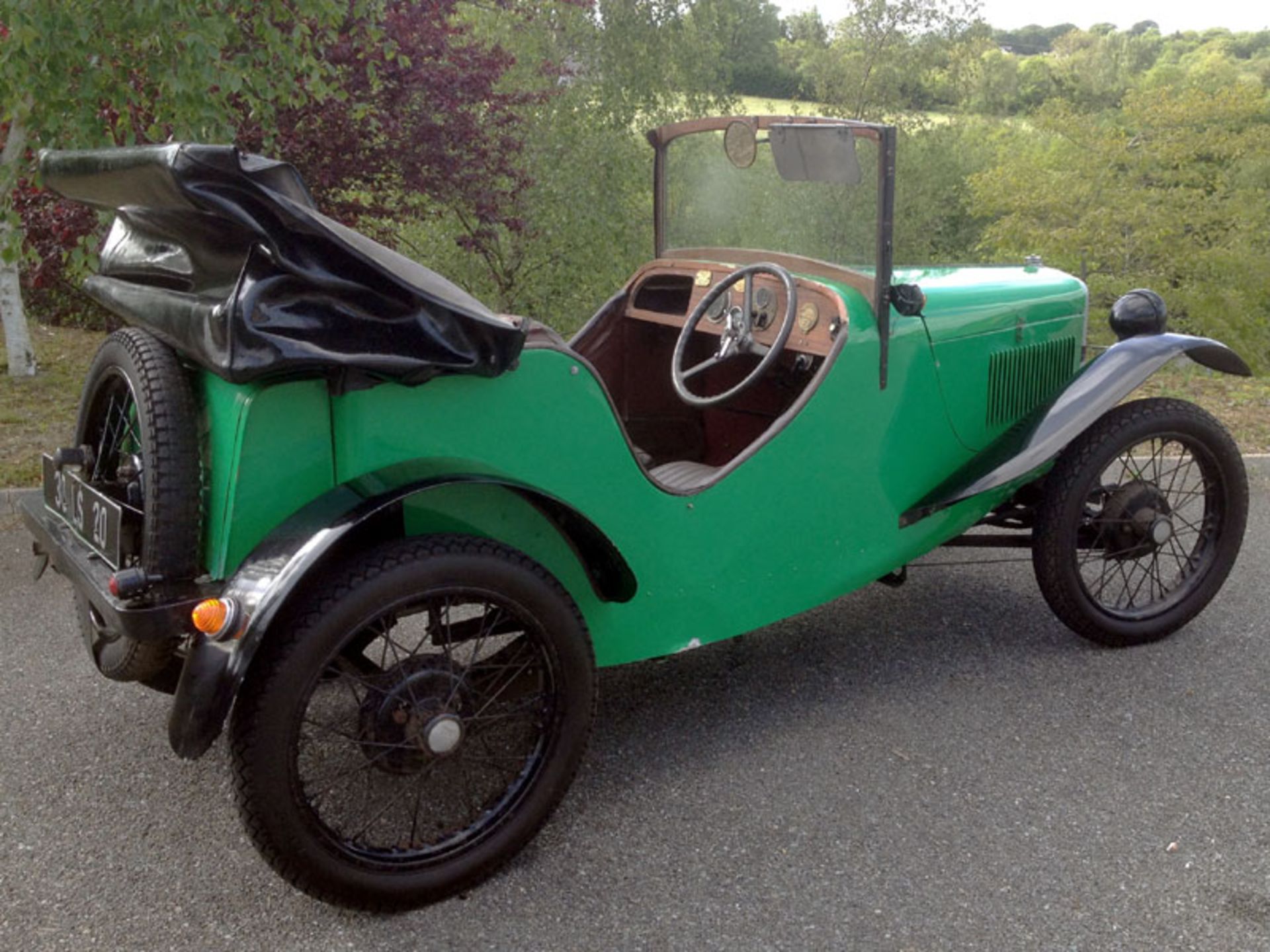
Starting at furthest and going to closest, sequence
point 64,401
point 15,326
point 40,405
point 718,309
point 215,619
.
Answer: point 15,326 → point 64,401 → point 40,405 → point 718,309 → point 215,619

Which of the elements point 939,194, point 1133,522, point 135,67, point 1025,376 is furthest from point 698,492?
point 939,194

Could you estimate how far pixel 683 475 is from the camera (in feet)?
10.3

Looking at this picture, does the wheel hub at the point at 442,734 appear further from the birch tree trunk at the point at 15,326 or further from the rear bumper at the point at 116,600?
the birch tree trunk at the point at 15,326

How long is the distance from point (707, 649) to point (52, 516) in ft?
6.32

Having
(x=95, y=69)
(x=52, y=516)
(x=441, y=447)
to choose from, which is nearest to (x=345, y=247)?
(x=441, y=447)

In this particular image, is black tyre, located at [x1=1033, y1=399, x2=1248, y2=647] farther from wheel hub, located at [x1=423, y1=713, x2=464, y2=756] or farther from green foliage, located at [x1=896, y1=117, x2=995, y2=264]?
green foliage, located at [x1=896, y1=117, x2=995, y2=264]

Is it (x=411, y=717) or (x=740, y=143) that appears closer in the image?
(x=411, y=717)

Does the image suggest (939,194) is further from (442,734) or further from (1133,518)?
(442,734)

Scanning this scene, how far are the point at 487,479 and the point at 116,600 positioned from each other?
76cm

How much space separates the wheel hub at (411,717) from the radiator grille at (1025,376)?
6.68 ft

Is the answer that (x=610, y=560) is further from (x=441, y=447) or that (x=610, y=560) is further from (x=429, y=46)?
(x=429, y=46)

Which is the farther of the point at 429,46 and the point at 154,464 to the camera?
the point at 429,46

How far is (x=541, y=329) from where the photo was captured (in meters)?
2.53

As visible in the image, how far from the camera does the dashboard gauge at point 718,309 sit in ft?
11.6
